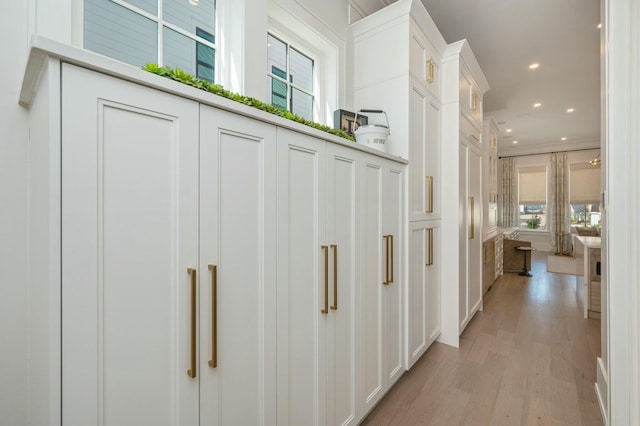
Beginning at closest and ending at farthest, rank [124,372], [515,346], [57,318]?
[57,318]
[124,372]
[515,346]

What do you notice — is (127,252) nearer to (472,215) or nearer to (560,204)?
(472,215)

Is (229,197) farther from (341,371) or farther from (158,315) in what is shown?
(341,371)

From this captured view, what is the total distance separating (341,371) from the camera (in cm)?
151

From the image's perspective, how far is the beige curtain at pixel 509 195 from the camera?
29.1 feet

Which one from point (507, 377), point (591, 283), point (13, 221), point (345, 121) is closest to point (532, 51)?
point (591, 283)

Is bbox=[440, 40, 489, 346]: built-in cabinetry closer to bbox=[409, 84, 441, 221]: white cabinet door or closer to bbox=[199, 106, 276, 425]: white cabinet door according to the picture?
bbox=[409, 84, 441, 221]: white cabinet door

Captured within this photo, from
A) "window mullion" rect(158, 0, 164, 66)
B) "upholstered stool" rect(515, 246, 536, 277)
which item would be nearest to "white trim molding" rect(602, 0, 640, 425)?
"window mullion" rect(158, 0, 164, 66)

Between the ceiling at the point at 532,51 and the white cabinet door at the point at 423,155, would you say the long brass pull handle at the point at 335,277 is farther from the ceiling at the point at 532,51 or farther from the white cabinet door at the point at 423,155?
the ceiling at the point at 532,51

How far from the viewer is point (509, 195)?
8.90m

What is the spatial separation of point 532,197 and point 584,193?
1.16 m

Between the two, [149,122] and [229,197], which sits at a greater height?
[149,122]

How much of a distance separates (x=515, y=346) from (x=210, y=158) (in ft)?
10.5

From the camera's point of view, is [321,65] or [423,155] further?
[423,155]

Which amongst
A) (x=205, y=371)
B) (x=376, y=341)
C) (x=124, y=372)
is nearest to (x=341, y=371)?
(x=376, y=341)
